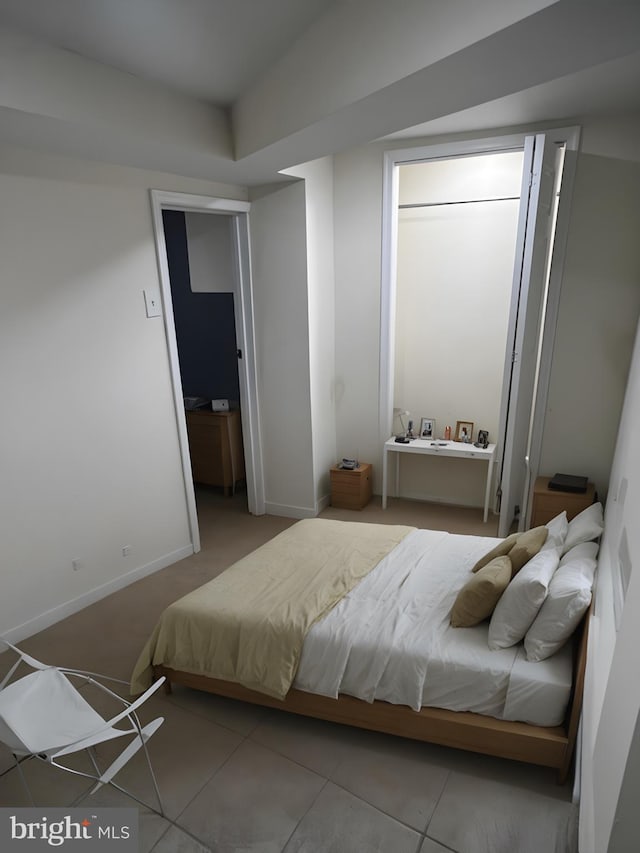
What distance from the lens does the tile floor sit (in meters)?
1.82

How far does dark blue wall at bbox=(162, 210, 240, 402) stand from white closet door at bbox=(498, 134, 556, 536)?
253 cm

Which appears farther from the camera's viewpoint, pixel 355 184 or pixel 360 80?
pixel 355 184

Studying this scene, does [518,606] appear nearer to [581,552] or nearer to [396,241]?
[581,552]

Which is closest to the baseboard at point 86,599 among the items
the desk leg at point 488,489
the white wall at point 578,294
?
the white wall at point 578,294

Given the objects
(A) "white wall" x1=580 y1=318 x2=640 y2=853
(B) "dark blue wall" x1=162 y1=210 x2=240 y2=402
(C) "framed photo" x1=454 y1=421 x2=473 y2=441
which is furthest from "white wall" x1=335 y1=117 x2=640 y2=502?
(A) "white wall" x1=580 y1=318 x2=640 y2=853

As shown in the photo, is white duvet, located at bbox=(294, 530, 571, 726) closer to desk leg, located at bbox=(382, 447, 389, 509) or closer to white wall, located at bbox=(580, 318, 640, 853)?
white wall, located at bbox=(580, 318, 640, 853)

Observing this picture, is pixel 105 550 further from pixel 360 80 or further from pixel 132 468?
pixel 360 80

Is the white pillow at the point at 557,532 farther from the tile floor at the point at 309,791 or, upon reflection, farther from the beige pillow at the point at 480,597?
the tile floor at the point at 309,791

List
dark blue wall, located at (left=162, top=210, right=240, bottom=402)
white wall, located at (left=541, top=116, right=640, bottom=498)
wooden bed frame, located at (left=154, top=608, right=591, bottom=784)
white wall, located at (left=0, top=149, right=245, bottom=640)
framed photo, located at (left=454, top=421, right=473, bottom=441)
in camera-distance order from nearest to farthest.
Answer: wooden bed frame, located at (left=154, top=608, right=591, bottom=784)
white wall, located at (left=0, top=149, right=245, bottom=640)
white wall, located at (left=541, top=116, right=640, bottom=498)
framed photo, located at (left=454, top=421, right=473, bottom=441)
dark blue wall, located at (left=162, top=210, right=240, bottom=402)

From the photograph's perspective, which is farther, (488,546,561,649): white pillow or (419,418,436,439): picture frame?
(419,418,436,439): picture frame

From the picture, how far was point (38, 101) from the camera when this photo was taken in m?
2.11

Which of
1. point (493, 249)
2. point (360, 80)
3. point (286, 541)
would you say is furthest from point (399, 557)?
point (493, 249)

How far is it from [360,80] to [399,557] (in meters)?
2.27

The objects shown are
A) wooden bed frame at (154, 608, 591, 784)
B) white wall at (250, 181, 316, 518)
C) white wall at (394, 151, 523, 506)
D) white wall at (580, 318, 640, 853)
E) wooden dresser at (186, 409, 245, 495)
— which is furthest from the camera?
wooden dresser at (186, 409, 245, 495)
